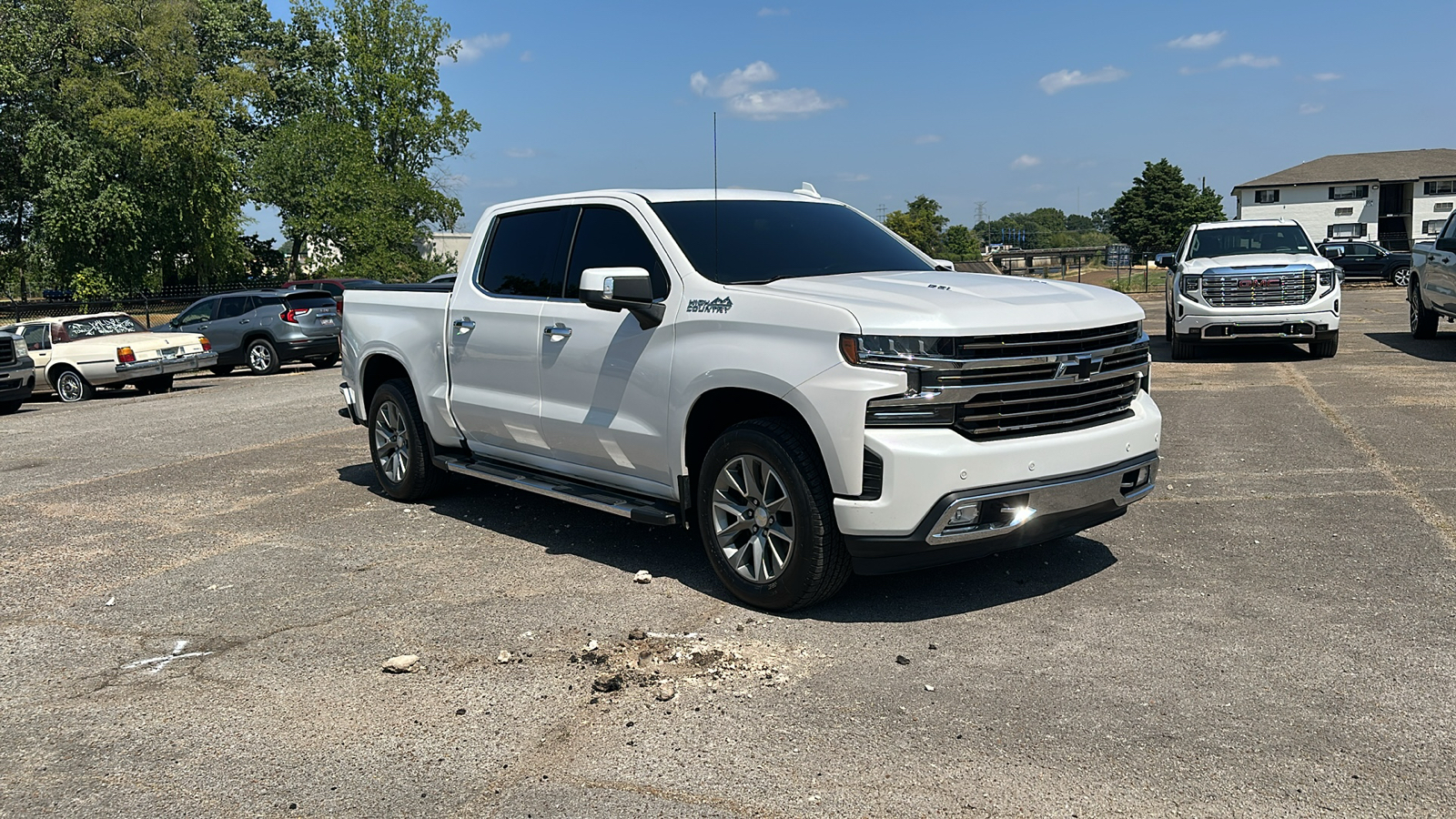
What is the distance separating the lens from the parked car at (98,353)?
1845 centimetres

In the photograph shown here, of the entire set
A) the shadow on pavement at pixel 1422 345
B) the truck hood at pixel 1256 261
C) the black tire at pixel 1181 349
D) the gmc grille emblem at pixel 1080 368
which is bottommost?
the shadow on pavement at pixel 1422 345

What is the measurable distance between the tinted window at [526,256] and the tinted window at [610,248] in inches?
5.6

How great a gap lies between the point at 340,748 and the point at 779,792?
1578mm

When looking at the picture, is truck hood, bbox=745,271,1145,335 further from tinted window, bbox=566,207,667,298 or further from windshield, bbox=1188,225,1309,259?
windshield, bbox=1188,225,1309,259

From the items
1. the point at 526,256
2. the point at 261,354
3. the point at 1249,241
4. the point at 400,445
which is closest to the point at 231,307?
the point at 261,354

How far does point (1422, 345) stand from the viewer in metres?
16.3

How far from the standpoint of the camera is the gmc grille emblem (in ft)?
16.2

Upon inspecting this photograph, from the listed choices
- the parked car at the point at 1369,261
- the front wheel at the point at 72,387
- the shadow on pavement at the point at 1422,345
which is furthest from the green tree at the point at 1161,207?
the front wheel at the point at 72,387

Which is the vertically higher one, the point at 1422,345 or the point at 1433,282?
the point at 1433,282

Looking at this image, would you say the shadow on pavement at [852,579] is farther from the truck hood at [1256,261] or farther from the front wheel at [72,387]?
the front wheel at [72,387]

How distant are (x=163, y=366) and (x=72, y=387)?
5.30ft

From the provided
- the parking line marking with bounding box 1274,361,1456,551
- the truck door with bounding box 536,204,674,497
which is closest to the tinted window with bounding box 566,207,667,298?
the truck door with bounding box 536,204,674,497

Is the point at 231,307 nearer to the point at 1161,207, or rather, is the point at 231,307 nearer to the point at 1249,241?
the point at 1249,241

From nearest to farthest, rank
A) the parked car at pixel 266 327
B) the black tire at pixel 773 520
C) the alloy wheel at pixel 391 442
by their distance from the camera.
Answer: the black tire at pixel 773 520, the alloy wheel at pixel 391 442, the parked car at pixel 266 327
